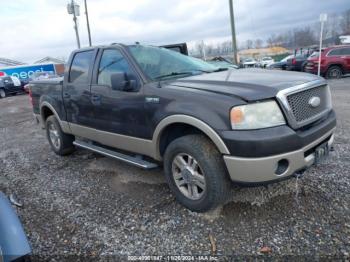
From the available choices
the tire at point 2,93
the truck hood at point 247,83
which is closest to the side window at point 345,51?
the truck hood at point 247,83

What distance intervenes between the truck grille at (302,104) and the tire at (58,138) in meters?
3.99

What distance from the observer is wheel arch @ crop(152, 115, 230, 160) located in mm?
2799

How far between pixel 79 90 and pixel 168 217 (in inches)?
93.7

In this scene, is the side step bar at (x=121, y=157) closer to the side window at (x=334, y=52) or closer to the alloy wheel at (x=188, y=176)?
the alloy wheel at (x=188, y=176)

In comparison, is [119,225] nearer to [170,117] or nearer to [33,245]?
[33,245]

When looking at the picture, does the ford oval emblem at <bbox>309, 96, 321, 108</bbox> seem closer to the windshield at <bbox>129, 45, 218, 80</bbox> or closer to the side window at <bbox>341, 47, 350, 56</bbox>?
the windshield at <bbox>129, 45, 218, 80</bbox>

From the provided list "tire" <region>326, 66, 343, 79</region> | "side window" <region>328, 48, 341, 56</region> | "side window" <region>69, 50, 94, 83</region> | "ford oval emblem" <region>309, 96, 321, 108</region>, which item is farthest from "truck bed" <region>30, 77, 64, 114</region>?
"tire" <region>326, 66, 343, 79</region>

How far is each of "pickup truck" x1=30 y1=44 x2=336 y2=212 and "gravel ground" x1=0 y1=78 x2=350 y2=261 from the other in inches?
13.5

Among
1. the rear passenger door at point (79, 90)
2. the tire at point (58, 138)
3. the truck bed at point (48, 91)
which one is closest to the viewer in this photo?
the rear passenger door at point (79, 90)

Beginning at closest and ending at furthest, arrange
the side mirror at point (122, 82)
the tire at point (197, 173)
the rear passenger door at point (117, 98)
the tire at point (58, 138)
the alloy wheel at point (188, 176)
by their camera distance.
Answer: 1. the tire at point (197, 173)
2. the alloy wheel at point (188, 176)
3. the side mirror at point (122, 82)
4. the rear passenger door at point (117, 98)
5. the tire at point (58, 138)

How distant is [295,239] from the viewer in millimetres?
2762

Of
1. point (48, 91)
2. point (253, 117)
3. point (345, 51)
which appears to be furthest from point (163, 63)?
point (345, 51)

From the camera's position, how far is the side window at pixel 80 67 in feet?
14.9

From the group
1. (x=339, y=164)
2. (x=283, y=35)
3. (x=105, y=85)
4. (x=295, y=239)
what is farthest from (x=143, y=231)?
(x=283, y=35)
